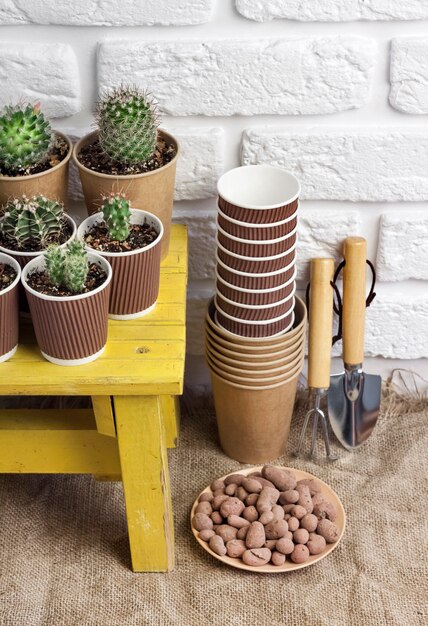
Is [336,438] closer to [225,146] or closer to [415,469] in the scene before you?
[415,469]

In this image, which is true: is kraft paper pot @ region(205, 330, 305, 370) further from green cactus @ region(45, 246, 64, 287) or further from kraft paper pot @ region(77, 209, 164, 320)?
green cactus @ region(45, 246, 64, 287)

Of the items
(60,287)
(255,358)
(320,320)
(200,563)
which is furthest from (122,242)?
(200,563)

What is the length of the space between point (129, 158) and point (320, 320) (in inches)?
20.7

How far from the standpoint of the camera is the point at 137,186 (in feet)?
4.85

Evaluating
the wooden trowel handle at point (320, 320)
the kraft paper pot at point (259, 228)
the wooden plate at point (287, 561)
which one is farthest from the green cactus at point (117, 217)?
the wooden plate at point (287, 561)

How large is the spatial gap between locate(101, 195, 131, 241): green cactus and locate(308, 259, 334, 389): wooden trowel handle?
→ 1.54 feet

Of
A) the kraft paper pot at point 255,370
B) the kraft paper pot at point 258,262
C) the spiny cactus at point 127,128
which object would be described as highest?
the spiny cactus at point 127,128

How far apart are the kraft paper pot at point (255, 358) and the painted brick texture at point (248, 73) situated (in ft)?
1.46

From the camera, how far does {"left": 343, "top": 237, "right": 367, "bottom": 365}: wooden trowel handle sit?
68.2 inches

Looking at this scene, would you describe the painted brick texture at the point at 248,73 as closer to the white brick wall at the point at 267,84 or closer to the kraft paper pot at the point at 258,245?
the white brick wall at the point at 267,84

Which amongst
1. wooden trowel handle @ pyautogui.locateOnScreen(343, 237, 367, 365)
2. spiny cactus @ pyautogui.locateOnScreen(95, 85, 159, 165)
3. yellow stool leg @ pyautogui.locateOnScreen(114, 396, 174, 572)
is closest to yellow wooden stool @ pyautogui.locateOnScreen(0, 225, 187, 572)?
yellow stool leg @ pyautogui.locateOnScreen(114, 396, 174, 572)

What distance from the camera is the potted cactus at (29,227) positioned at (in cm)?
140

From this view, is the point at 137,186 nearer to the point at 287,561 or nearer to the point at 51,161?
the point at 51,161

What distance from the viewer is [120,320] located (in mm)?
1471
